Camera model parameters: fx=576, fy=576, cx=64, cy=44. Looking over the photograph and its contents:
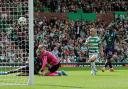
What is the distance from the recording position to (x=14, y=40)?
2675 centimetres

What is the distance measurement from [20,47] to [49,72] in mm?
2897

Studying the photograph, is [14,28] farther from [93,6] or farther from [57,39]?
[93,6]

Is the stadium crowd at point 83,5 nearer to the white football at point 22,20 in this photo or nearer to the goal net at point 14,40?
the goal net at point 14,40

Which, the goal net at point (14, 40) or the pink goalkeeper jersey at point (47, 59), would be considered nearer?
the goal net at point (14, 40)

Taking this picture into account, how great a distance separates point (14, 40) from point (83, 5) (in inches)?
745

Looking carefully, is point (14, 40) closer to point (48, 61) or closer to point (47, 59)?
point (48, 61)

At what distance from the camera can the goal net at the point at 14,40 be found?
22809 mm

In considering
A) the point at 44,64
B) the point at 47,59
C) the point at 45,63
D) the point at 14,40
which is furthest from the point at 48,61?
the point at 14,40

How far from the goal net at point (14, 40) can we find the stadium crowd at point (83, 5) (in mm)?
15806

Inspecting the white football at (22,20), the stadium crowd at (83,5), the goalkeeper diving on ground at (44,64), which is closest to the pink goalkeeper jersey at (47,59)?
the goalkeeper diving on ground at (44,64)

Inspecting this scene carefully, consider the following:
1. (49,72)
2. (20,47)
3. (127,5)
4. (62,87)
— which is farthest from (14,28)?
(127,5)

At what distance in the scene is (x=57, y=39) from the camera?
40688 millimetres

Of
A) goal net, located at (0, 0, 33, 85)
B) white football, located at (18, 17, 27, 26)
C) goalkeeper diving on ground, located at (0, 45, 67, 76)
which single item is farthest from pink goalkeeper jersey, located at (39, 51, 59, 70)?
white football, located at (18, 17, 27, 26)

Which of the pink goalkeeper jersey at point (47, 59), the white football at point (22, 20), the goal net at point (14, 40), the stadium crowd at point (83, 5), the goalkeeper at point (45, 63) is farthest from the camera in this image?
the stadium crowd at point (83, 5)
